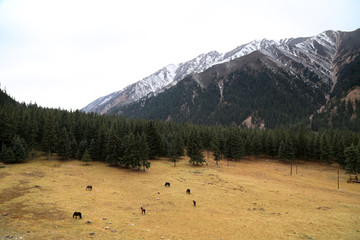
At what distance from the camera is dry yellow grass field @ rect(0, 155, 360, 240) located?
71.0 feet

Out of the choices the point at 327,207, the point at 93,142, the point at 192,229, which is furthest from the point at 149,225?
the point at 93,142

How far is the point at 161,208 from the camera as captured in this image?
31.3 m

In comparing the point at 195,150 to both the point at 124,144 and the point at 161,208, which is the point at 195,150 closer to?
the point at 124,144

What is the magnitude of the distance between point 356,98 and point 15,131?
10702 inches

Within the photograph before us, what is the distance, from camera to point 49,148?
6369 centimetres

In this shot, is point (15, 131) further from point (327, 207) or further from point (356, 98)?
point (356, 98)

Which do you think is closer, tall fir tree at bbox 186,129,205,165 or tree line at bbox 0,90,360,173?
tree line at bbox 0,90,360,173

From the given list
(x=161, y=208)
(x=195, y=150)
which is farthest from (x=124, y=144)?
(x=161, y=208)

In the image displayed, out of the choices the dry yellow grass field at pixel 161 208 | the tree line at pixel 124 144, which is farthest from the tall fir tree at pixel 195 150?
the dry yellow grass field at pixel 161 208

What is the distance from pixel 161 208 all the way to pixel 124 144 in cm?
3559

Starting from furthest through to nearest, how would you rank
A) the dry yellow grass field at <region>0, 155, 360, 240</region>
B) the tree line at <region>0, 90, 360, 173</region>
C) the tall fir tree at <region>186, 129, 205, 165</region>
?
the tall fir tree at <region>186, 129, 205, 165</region>
the tree line at <region>0, 90, 360, 173</region>
the dry yellow grass field at <region>0, 155, 360, 240</region>

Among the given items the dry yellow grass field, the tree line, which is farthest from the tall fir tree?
the dry yellow grass field

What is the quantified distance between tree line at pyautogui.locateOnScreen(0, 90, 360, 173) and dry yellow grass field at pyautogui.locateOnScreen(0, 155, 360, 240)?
446 inches

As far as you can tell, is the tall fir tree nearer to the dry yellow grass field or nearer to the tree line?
the tree line
